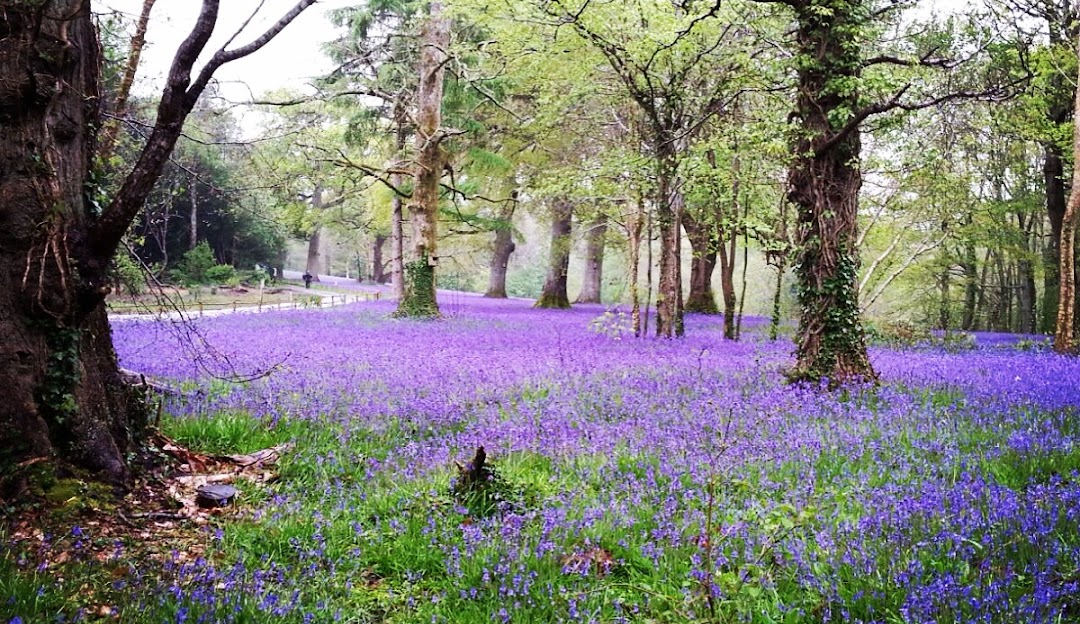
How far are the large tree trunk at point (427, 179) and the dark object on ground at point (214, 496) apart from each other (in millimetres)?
16618

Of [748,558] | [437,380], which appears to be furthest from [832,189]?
[748,558]

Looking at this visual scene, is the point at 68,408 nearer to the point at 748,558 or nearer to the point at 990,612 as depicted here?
the point at 748,558

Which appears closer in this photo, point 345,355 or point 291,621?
point 291,621

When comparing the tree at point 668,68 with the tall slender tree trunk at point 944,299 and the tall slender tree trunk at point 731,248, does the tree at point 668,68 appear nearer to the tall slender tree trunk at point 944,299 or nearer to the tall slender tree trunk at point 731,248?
the tall slender tree trunk at point 731,248

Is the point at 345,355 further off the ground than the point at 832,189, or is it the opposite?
the point at 832,189

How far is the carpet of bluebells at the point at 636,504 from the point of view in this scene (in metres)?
3.06

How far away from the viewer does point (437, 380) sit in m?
9.08

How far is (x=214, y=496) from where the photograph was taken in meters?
4.47

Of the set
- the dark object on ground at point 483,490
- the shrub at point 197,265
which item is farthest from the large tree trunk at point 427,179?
the shrub at point 197,265

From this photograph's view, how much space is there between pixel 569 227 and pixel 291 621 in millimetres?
31844

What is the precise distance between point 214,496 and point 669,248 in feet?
42.9

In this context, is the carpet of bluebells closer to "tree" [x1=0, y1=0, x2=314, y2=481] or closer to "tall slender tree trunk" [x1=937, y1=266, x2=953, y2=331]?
"tree" [x1=0, y1=0, x2=314, y2=481]

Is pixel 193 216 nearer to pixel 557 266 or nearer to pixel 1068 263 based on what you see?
pixel 557 266

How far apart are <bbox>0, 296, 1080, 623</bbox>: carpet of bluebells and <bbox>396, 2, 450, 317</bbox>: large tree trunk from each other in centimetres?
1247
